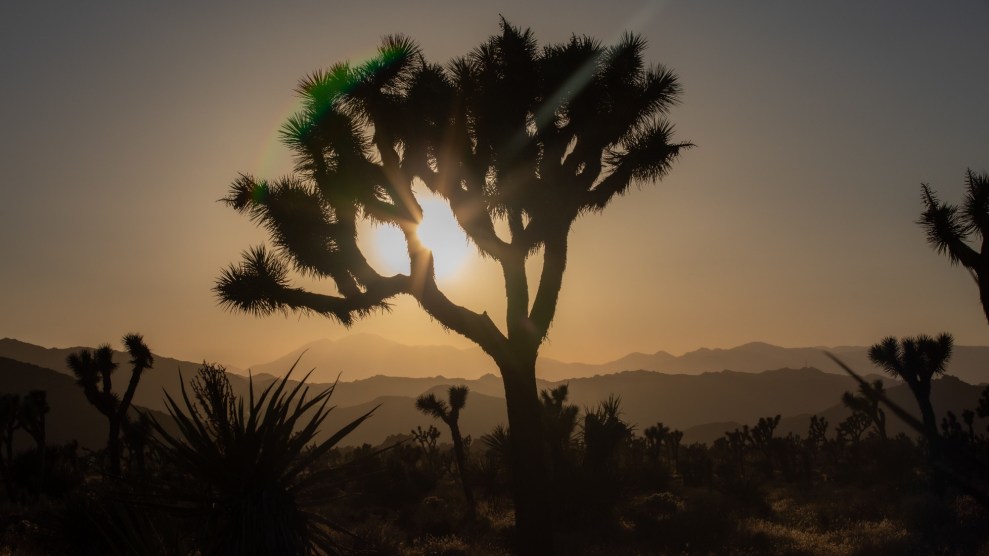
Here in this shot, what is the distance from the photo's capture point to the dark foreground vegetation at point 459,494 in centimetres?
573

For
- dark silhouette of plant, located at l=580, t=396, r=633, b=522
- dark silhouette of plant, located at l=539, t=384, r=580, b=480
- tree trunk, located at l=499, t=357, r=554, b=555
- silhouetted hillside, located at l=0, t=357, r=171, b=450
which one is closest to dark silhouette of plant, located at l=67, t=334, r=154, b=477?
dark silhouette of plant, located at l=539, t=384, r=580, b=480

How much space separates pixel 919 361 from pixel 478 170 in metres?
16.0

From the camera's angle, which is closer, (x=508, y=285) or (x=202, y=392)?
(x=202, y=392)

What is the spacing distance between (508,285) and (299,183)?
405cm

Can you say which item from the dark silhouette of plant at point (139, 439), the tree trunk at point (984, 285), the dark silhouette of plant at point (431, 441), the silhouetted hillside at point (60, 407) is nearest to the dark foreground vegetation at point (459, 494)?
the dark silhouette of plant at point (139, 439)

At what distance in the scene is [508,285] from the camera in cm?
1166

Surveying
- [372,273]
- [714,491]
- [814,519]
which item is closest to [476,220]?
[372,273]

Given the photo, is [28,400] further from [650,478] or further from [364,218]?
[650,478]

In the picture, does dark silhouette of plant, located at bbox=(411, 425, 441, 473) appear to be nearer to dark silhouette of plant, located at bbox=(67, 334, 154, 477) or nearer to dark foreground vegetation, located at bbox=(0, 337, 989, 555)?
dark foreground vegetation, located at bbox=(0, 337, 989, 555)

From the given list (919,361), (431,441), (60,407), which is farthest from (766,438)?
(60,407)

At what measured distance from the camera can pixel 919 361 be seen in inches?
774

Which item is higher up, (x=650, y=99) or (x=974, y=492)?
(x=650, y=99)

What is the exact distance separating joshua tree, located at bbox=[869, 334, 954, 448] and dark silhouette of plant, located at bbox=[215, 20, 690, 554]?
12.9m

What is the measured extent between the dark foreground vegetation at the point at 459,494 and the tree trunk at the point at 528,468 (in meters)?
2.52
